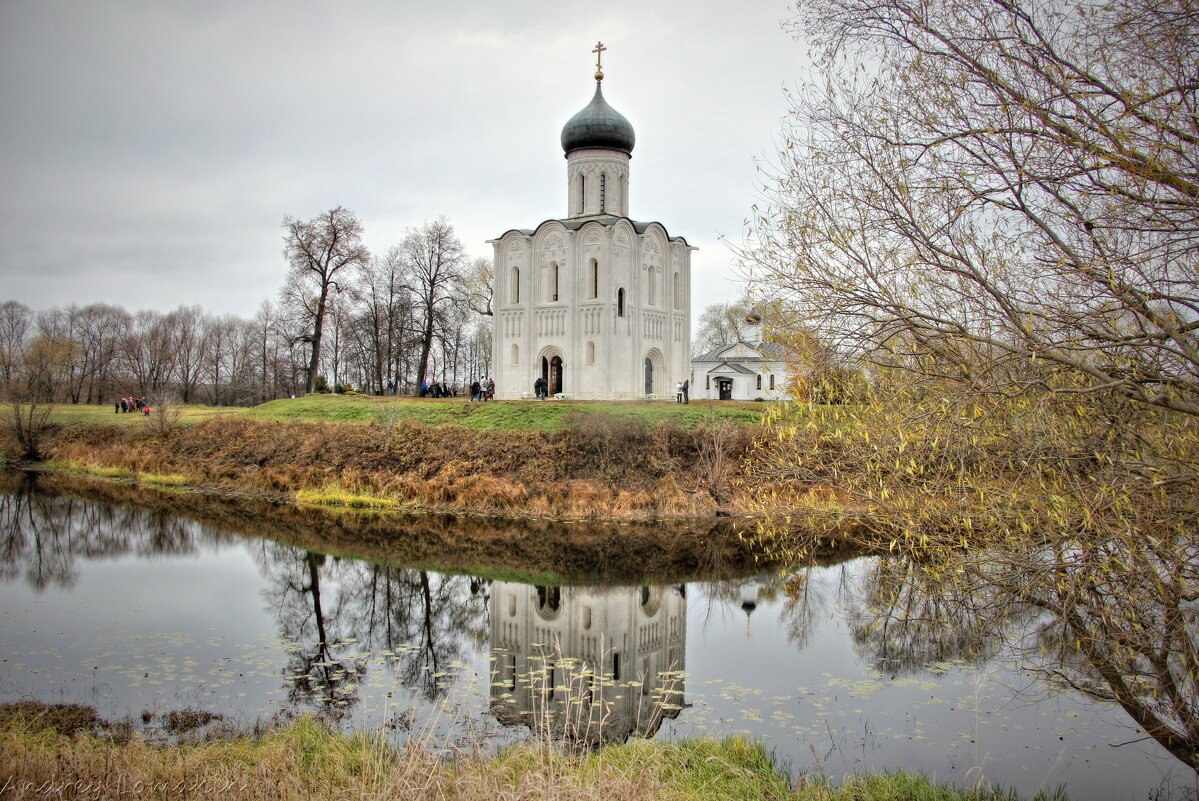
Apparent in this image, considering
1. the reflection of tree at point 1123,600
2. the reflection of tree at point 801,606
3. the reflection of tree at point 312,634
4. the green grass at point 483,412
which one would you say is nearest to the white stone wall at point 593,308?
the green grass at point 483,412

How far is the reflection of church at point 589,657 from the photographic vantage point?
739cm

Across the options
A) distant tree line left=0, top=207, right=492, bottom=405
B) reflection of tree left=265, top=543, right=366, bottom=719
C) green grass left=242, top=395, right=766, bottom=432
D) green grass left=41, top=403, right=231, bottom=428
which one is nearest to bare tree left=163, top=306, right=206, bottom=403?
distant tree line left=0, top=207, right=492, bottom=405

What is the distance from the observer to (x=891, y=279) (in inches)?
220

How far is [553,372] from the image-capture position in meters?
30.8

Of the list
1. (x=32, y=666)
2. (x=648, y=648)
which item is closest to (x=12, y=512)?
(x=32, y=666)

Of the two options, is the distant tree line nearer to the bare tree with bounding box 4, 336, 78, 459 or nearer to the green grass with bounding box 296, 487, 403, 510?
the bare tree with bounding box 4, 336, 78, 459

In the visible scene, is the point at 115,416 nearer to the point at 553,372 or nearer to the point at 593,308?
the point at 553,372

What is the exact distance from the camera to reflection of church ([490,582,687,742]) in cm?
739

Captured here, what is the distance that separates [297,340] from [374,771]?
29923mm

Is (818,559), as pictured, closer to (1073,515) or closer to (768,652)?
(768,652)

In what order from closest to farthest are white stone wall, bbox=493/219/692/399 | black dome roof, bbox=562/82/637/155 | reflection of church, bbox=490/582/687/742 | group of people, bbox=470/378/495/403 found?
→ reflection of church, bbox=490/582/687/742 < group of people, bbox=470/378/495/403 < white stone wall, bbox=493/219/692/399 < black dome roof, bbox=562/82/637/155

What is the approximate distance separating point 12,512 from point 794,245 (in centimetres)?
2046

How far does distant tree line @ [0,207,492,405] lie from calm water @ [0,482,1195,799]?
21.1m

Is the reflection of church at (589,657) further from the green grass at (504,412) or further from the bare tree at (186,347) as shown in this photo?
the bare tree at (186,347)
